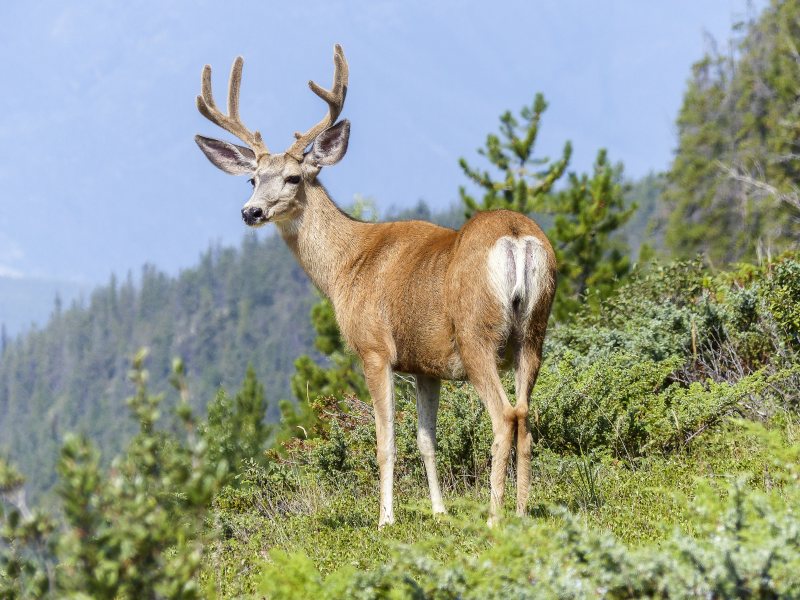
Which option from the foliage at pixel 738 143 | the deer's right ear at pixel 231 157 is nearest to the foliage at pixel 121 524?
the deer's right ear at pixel 231 157

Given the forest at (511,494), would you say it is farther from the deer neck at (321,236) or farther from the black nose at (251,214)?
the black nose at (251,214)

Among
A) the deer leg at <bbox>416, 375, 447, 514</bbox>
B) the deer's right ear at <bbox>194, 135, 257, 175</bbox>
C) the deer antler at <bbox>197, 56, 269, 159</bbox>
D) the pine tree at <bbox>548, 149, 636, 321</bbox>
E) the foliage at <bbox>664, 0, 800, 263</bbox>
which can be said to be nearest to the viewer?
the deer leg at <bbox>416, 375, 447, 514</bbox>

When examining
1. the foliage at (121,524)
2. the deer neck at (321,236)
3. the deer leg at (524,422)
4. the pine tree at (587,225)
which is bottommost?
the foliage at (121,524)

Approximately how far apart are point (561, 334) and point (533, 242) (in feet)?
18.1

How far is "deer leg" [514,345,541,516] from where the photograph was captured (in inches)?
242

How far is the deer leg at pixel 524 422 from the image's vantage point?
614cm

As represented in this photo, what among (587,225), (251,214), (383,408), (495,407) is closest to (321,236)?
(251,214)

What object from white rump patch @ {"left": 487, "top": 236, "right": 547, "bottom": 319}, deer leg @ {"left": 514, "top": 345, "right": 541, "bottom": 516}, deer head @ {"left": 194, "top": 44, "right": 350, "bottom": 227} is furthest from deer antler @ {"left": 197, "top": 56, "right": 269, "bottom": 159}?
deer leg @ {"left": 514, "top": 345, "right": 541, "bottom": 516}

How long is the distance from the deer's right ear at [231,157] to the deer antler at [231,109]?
14 cm

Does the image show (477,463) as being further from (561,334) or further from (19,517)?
(19,517)

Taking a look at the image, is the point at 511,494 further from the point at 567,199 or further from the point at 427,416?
the point at 567,199

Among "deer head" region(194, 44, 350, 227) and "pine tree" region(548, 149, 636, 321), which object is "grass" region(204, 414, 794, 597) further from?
"pine tree" region(548, 149, 636, 321)

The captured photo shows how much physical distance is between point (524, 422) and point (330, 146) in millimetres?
3331

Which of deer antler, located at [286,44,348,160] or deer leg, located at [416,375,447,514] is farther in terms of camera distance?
deer antler, located at [286,44,348,160]
